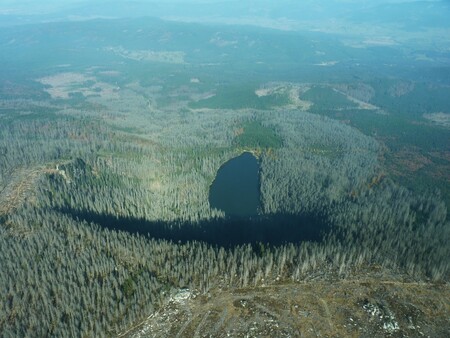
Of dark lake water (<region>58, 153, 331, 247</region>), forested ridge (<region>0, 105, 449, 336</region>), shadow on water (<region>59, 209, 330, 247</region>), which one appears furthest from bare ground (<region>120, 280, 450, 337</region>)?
shadow on water (<region>59, 209, 330, 247</region>)

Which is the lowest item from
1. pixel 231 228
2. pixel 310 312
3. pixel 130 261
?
pixel 231 228

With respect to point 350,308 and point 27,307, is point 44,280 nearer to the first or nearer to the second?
point 27,307

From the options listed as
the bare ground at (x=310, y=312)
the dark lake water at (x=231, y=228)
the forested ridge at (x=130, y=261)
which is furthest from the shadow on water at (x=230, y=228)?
the bare ground at (x=310, y=312)

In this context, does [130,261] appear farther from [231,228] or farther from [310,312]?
[310,312]

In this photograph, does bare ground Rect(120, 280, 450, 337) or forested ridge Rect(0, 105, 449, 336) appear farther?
forested ridge Rect(0, 105, 449, 336)

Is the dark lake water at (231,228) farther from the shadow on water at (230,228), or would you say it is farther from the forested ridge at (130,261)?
the forested ridge at (130,261)

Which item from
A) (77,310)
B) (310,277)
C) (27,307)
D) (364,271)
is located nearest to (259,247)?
(310,277)

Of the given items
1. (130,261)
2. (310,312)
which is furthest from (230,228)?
(310,312)

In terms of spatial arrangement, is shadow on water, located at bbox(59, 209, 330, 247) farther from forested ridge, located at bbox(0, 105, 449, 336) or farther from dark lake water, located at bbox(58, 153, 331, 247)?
forested ridge, located at bbox(0, 105, 449, 336)
